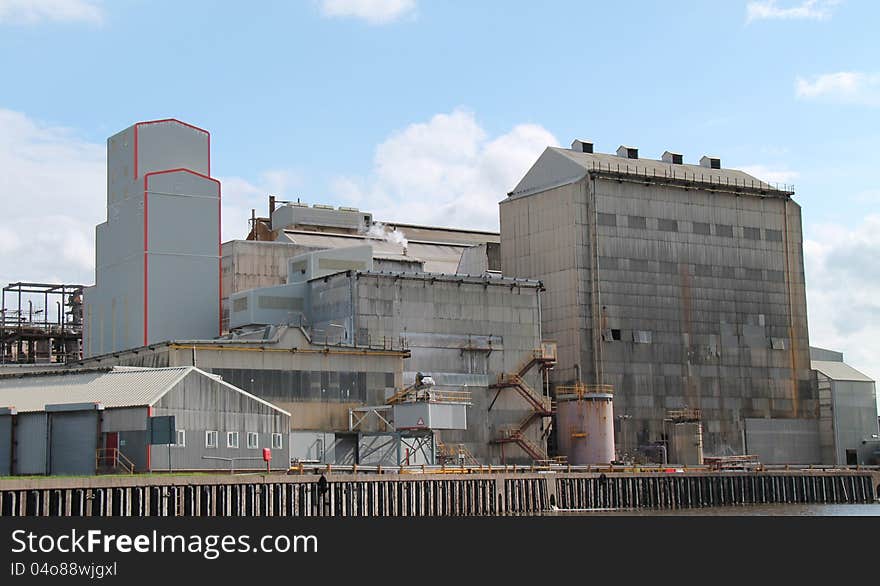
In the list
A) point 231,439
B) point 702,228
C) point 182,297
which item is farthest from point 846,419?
point 231,439

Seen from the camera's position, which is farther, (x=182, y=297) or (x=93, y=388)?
(x=182, y=297)

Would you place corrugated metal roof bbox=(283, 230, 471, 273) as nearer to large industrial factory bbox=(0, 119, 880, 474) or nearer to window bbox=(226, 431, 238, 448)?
large industrial factory bbox=(0, 119, 880, 474)

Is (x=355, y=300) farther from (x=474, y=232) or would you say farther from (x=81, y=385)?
(x=474, y=232)

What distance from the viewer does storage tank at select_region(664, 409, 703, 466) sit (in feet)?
307

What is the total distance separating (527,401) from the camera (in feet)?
282

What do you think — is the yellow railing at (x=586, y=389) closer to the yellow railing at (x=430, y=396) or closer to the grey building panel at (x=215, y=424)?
the yellow railing at (x=430, y=396)

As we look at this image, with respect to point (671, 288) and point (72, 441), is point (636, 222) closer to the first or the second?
point (671, 288)

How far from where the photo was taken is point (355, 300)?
267ft

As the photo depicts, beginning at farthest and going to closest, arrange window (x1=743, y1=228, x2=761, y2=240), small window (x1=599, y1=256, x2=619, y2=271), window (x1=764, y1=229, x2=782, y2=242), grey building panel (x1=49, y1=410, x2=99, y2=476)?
window (x1=764, y1=229, x2=782, y2=242) < window (x1=743, y1=228, x2=761, y2=240) < small window (x1=599, y1=256, x2=619, y2=271) < grey building panel (x1=49, y1=410, x2=99, y2=476)

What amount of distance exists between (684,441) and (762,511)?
21732 millimetres

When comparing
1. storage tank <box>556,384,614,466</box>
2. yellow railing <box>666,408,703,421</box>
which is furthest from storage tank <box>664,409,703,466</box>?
storage tank <box>556,384,614,466</box>

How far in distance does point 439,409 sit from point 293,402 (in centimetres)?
803

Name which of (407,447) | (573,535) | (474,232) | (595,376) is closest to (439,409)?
(407,447)

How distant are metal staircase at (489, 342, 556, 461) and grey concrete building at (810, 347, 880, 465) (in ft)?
89.4
